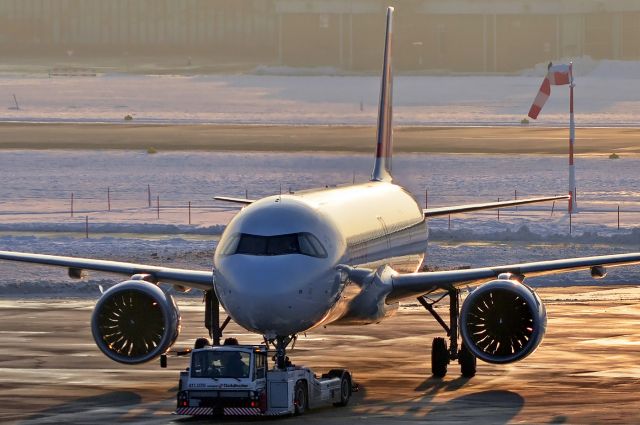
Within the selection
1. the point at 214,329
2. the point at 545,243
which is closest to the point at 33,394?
the point at 214,329

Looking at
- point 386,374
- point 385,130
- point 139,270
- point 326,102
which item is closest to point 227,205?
point 385,130

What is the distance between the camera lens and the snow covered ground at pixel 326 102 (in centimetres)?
14288

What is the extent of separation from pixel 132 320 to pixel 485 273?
835 centimetres

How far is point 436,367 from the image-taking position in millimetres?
39031

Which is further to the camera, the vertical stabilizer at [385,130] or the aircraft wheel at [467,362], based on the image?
the vertical stabilizer at [385,130]

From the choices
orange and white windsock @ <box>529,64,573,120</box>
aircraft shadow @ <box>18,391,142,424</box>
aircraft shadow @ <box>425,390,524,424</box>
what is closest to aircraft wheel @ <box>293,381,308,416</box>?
aircraft shadow @ <box>425,390,524,424</box>

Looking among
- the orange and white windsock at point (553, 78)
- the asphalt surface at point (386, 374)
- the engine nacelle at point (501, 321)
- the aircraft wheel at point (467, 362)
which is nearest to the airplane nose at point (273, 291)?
the asphalt surface at point (386, 374)

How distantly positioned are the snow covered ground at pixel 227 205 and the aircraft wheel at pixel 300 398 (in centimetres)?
2322

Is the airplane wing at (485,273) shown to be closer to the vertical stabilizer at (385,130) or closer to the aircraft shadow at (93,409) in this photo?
the aircraft shadow at (93,409)

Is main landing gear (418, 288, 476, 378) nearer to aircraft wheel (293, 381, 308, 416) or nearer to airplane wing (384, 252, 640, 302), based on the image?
airplane wing (384, 252, 640, 302)

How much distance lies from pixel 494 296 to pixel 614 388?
3521 millimetres

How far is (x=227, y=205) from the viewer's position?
8100 centimetres

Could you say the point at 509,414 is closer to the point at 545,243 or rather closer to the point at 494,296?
the point at 494,296

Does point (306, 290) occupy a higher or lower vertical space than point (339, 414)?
higher
